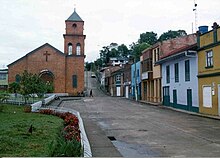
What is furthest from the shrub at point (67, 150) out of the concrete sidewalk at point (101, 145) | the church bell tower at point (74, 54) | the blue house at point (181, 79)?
the church bell tower at point (74, 54)

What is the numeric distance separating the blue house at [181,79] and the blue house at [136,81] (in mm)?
12444

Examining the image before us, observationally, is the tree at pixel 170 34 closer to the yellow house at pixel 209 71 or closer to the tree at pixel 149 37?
the tree at pixel 149 37

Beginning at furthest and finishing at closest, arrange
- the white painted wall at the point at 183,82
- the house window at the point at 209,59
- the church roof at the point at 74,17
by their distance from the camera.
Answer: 1. the church roof at the point at 74,17
2. the white painted wall at the point at 183,82
3. the house window at the point at 209,59

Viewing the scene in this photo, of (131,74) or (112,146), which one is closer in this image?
(112,146)

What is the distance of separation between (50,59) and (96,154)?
51.0 m

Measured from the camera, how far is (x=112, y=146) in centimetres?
1136

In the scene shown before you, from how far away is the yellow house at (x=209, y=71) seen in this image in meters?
23.7

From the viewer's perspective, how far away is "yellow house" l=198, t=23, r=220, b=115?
77.7 ft

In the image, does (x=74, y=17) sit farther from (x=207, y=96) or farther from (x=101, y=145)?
(x=101, y=145)

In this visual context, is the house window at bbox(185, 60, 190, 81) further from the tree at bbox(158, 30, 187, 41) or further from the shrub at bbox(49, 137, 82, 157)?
the tree at bbox(158, 30, 187, 41)

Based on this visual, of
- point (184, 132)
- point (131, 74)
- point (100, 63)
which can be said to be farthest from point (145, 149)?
point (100, 63)

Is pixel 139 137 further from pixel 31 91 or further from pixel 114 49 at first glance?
pixel 114 49

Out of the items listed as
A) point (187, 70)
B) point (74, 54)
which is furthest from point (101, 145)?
point (74, 54)

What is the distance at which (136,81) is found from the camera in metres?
51.4
